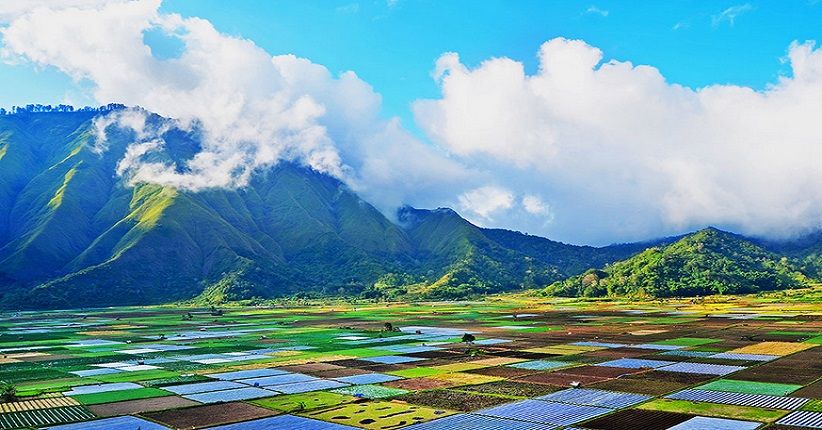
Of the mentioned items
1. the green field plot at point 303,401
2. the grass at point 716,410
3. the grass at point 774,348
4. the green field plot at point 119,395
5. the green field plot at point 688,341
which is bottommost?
the grass at point 774,348

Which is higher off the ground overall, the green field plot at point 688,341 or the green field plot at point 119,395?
the green field plot at point 119,395

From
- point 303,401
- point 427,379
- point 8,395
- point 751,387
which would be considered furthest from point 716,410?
point 8,395

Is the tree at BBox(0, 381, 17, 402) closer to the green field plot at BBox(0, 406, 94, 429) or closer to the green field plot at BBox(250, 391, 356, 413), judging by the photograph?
the green field plot at BBox(0, 406, 94, 429)

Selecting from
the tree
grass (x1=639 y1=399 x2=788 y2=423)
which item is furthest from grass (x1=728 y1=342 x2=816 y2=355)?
the tree

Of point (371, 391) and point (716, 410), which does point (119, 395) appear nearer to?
point (371, 391)

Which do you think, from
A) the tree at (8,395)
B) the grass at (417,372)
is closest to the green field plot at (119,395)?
the tree at (8,395)

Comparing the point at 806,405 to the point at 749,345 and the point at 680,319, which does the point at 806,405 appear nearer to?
the point at 749,345

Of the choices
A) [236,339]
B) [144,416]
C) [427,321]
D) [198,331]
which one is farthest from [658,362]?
[198,331]

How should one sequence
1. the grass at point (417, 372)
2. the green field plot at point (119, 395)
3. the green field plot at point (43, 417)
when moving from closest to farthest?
the green field plot at point (43, 417)
the green field plot at point (119, 395)
the grass at point (417, 372)

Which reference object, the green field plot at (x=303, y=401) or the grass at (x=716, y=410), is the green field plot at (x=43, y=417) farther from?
the grass at (x=716, y=410)
